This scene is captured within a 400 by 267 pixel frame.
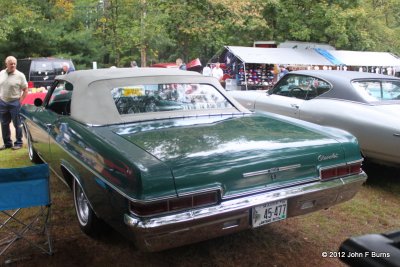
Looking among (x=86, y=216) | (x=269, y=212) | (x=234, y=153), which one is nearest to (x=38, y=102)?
(x=86, y=216)

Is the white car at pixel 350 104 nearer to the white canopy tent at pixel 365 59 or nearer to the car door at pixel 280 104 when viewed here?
the car door at pixel 280 104

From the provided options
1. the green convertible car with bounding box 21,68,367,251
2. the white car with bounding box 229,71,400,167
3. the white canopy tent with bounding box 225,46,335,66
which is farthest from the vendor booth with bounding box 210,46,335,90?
the green convertible car with bounding box 21,68,367,251

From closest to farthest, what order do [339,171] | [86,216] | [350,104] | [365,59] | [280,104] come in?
[339,171] → [86,216] → [350,104] → [280,104] → [365,59]

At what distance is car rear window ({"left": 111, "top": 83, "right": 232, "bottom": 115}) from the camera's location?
3768 mm

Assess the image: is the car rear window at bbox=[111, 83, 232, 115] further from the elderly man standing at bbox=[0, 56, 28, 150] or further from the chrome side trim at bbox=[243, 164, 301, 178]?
the elderly man standing at bbox=[0, 56, 28, 150]

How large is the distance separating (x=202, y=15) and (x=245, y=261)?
59.6 ft

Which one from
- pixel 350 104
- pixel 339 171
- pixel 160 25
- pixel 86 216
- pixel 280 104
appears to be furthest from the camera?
pixel 160 25

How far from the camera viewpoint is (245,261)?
10.4 ft

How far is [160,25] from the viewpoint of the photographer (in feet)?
64.9

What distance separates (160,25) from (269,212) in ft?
59.3

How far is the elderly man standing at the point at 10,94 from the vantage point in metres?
6.59

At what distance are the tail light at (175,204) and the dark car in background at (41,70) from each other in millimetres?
10993

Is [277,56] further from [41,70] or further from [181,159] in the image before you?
[181,159]

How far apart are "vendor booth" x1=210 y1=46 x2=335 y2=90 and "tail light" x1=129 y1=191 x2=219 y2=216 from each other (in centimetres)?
1386
